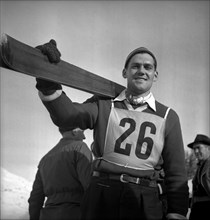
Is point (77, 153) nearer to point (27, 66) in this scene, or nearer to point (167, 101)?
point (27, 66)

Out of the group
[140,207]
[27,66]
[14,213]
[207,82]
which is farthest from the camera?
[207,82]

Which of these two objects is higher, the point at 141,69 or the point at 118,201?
the point at 141,69

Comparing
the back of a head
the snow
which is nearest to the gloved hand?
the back of a head

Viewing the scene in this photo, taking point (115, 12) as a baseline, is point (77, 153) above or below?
below

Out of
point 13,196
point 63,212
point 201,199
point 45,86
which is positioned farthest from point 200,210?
point 45,86

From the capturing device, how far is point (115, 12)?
3.16 metres

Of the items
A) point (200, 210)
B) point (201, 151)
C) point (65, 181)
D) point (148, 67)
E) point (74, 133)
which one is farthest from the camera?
point (201, 151)

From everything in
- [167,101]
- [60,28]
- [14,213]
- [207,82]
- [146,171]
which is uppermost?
[60,28]

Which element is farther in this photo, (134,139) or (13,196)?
(13,196)

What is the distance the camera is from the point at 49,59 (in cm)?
118

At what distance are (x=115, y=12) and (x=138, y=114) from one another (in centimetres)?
189

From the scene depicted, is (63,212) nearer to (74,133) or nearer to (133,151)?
(74,133)

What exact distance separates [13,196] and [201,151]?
139 centimetres

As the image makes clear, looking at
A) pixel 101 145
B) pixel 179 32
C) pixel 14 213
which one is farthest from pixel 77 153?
pixel 179 32
